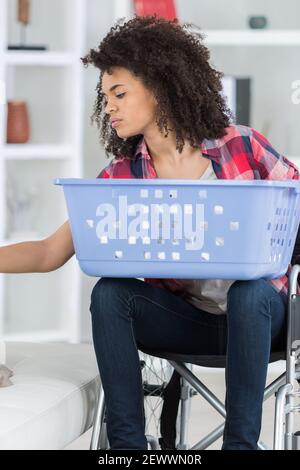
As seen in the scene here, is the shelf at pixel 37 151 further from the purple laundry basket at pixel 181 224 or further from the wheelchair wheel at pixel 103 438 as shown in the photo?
the purple laundry basket at pixel 181 224

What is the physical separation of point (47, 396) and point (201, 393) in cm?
44

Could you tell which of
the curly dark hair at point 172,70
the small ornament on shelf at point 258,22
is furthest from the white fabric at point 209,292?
the small ornament on shelf at point 258,22

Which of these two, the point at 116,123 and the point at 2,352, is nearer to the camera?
the point at 116,123

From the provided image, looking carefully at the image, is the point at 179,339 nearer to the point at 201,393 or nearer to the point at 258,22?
the point at 201,393

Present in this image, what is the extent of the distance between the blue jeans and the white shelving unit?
2.41 meters

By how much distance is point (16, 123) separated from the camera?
481 centimetres

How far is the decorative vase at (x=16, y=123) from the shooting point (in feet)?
15.8

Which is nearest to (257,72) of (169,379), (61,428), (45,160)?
(45,160)

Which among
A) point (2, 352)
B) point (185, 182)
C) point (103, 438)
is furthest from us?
point (2, 352)

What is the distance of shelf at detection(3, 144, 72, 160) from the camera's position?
15.7 ft

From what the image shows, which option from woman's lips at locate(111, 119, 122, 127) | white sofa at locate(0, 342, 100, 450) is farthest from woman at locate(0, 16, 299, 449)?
white sofa at locate(0, 342, 100, 450)

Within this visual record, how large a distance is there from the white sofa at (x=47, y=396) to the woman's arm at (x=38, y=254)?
242 millimetres

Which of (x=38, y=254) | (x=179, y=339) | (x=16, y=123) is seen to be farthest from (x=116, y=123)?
(x=16, y=123)
